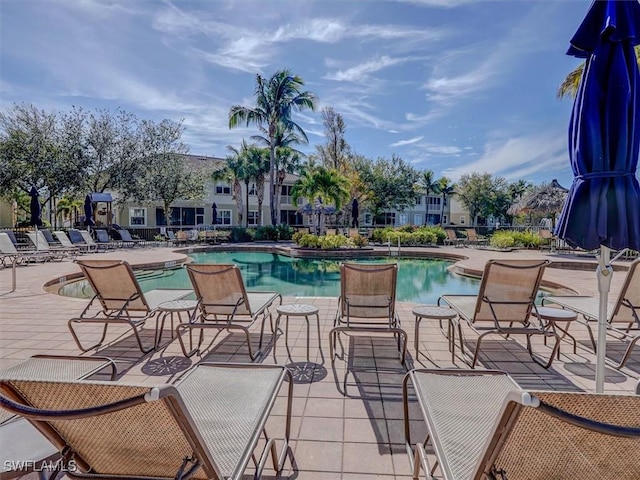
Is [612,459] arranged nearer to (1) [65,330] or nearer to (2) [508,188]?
(1) [65,330]

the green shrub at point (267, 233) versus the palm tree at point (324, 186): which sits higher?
the palm tree at point (324, 186)

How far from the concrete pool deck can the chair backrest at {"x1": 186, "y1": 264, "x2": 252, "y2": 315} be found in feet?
1.45

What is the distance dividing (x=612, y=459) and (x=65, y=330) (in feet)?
16.8

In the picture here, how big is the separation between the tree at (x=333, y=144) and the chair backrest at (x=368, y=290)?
23.3 metres

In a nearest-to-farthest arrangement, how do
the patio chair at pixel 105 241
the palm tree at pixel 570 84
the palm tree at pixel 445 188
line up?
the palm tree at pixel 570 84 → the patio chair at pixel 105 241 → the palm tree at pixel 445 188

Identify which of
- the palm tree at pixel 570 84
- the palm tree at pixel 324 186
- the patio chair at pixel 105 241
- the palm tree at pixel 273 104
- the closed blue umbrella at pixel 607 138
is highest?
the palm tree at pixel 273 104

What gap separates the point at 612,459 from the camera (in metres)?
1.09

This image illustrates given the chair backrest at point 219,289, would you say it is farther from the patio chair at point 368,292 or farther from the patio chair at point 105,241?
the patio chair at point 105,241

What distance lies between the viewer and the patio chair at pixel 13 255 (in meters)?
9.64

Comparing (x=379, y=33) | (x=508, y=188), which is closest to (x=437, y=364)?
(x=379, y=33)

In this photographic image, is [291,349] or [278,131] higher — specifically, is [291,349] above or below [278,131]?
below

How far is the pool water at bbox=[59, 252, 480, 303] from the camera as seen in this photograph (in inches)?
330

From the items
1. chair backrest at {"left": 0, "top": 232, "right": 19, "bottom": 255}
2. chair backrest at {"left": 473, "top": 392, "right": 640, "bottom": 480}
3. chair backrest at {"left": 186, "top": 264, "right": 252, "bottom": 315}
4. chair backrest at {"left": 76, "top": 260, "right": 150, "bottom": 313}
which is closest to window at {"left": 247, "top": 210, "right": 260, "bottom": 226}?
chair backrest at {"left": 0, "top": 232, "right": 19, "bottom": 255}

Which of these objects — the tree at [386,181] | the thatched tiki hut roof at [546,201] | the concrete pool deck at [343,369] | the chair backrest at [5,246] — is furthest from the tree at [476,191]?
the chair backrest at [5,246]
